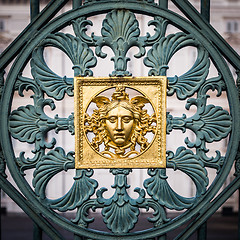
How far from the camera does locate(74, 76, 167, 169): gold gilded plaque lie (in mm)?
1625

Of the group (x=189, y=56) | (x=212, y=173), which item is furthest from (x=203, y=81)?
(x=212, y=173)

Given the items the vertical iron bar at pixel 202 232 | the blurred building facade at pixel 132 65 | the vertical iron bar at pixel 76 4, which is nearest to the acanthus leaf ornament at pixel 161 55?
the vertical iron bar at pixel 76 4

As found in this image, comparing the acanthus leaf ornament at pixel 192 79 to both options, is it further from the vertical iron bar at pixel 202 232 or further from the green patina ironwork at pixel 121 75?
the vertical iron bar at pixel 202 232

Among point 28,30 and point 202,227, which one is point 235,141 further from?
point 28,30

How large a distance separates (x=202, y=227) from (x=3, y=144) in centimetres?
94

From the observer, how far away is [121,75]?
162 centimetres

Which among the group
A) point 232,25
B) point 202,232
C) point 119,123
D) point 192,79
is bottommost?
point 202,232

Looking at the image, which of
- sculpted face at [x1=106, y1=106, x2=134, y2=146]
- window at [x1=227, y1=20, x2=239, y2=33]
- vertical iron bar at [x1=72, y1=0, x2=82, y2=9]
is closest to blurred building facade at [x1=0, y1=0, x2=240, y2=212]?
window at [x1=227, y1=20, x2=239, y2=33]

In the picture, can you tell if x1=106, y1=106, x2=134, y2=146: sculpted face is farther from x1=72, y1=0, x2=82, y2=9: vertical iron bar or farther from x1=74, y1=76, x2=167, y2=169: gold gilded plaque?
x1=72, y1=0, x2=82, y2=9: vertical iron bar

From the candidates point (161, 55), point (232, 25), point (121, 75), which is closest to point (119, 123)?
point (121, 75)

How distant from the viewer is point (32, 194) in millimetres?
1640

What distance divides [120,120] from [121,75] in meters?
Result: 0.19

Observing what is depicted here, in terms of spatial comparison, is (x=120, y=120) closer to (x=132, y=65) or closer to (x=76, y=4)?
(x=76, y=4)

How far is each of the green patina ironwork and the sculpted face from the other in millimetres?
141
